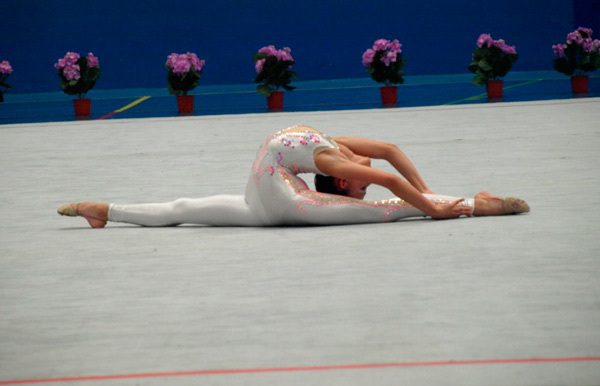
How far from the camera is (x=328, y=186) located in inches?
192

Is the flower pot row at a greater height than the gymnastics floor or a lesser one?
lesser

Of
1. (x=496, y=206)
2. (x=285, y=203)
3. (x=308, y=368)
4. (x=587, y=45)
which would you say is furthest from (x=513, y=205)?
(x=587, y=45)

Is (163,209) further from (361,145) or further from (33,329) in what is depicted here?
(33,329)

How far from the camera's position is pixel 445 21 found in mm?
15758

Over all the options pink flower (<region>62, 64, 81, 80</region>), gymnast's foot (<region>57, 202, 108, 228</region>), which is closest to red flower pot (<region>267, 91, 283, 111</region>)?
pink flower (<region>62, 64, 81, 80</region>)

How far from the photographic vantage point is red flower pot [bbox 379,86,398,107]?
12836 millimetres

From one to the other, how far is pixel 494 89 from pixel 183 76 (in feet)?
12.2

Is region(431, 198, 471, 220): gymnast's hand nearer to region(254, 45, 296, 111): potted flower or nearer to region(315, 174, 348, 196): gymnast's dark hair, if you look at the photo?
region(315, 174, 348, 196): gymnast's dark hair

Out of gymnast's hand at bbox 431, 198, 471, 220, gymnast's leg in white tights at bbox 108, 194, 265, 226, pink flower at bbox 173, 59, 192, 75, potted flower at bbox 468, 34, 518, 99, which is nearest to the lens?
gymnast's hand at bbox 431, 198, 471, 220

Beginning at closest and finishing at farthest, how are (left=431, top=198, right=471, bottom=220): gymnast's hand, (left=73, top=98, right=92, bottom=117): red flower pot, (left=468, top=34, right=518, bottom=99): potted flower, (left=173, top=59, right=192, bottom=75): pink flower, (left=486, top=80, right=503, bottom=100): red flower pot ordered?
(left=431, top=198, right=471, bottom=220): gymnast's hand
(left=173, top=59, right=192, bottom=75): pink flower
(left=468, top=34, right=518, bottom=99): potted flower
(left=73, top=98, right=92, bottom=117): red flower pot
(left=486, top=80, right=503, bottom=100): red flower pot

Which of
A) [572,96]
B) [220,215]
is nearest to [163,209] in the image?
[220,215]

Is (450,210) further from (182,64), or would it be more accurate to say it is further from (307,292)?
(182,64)

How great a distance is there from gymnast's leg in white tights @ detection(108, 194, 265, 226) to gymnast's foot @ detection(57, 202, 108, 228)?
0.11 feet

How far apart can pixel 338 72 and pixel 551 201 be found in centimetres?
1115
